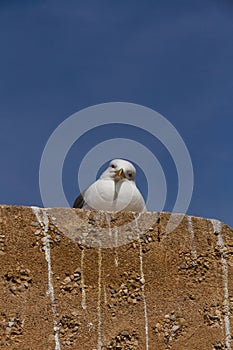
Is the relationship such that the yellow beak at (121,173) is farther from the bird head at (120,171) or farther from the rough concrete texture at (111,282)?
the rough concrete texture at (111,282)

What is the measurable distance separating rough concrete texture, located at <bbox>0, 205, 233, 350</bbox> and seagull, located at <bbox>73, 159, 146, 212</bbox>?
449 millimetres

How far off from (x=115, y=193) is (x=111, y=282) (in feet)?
4.42

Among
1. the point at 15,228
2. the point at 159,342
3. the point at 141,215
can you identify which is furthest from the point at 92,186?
the point at 159,342

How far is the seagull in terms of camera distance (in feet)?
29.8

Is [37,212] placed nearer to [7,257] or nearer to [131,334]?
[7,257]

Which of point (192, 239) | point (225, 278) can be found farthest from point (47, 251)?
point (225, 278)

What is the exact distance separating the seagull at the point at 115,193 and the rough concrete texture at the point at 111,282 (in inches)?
17.7

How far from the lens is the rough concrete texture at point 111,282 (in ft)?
26.0

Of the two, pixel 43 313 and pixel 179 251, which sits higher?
pixel 179 251

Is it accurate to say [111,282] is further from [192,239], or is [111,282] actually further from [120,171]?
[120,171]

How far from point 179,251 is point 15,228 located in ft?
6.67

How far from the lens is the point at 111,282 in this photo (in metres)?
8.34

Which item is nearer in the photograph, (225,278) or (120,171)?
(225,278)

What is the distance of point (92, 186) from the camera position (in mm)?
9383
